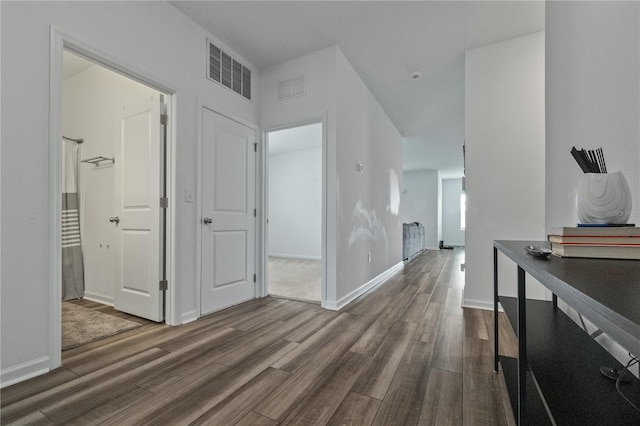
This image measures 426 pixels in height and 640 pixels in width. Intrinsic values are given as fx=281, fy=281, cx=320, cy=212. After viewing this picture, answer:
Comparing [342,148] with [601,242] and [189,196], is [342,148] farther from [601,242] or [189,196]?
[601,242]

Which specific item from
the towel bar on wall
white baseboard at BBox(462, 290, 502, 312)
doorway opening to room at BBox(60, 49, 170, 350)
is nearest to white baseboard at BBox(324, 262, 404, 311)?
white baseboard at BBox(462, 290, 502, 312)

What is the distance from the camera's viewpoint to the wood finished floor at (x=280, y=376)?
4.15ft

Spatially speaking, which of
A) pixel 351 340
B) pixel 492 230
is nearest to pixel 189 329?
pixel 351 340

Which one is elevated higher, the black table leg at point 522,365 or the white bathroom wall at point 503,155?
the white bathroom wall at point 503,155

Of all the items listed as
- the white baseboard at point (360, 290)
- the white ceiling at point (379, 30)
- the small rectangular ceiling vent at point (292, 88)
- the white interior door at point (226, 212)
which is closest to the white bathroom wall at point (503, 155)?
the white ceiling at point (379, 30)

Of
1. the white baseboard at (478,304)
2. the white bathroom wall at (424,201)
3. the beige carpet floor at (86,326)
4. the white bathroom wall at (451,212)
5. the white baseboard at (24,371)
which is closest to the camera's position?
the white baseboard at (24,371)

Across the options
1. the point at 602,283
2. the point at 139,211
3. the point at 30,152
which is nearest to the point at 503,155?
the point at 602,283

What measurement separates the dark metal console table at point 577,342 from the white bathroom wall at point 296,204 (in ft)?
17.9

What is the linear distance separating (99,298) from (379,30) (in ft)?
13.0

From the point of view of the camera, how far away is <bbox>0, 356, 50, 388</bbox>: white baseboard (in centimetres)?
147

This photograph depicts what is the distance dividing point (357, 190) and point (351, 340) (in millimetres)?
1812

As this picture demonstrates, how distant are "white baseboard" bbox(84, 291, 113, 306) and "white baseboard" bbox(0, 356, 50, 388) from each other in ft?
4.64

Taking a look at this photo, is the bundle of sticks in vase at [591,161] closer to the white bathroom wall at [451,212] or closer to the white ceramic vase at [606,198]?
the white ceramic vase at [606,198]

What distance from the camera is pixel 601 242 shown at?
0.78 m
